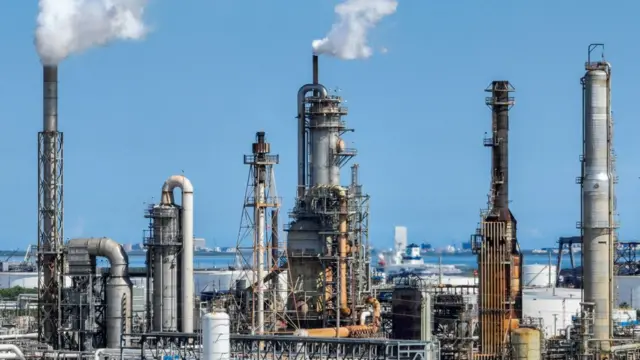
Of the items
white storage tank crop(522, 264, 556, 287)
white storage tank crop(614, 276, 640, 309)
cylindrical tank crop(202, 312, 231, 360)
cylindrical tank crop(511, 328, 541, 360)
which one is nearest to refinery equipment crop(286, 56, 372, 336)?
cylindrical tank crop(511, 328, 541, 360)

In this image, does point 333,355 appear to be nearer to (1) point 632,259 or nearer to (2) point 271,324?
(2) point 271,324

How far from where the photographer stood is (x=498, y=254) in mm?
70500

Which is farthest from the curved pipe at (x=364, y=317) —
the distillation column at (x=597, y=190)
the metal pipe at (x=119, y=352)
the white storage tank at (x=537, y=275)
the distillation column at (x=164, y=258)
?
the white storage tank at (x=537, y=275)

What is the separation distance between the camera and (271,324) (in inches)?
2879

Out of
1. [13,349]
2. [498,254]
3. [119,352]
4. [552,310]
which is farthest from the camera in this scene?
[552,310]

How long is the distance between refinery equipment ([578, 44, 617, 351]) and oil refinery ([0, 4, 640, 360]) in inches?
1.8

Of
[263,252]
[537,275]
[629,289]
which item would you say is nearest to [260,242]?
[263,252]

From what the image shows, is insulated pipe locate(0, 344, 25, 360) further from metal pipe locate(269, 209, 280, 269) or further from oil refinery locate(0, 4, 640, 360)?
metal pipe locate(269, 209, 280, 269)

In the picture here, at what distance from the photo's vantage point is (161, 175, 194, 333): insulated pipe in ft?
233

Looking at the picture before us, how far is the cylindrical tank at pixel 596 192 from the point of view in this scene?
68438mm

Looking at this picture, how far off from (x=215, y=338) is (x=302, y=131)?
30.7 m

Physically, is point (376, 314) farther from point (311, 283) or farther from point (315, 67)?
point (315, 67)

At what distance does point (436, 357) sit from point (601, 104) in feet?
53.2

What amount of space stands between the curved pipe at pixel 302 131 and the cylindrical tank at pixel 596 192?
1686cm
